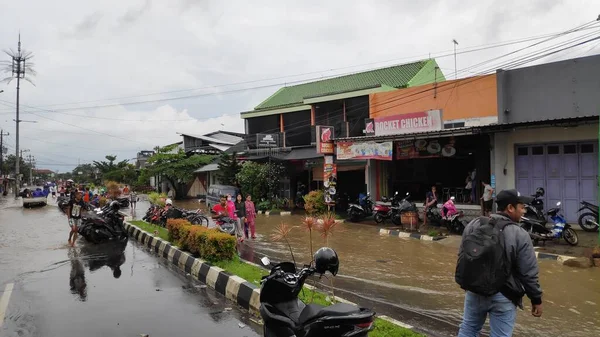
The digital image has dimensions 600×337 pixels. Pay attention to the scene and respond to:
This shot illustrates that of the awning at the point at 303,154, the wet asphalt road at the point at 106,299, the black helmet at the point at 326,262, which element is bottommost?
the wet asphalt road at the point at 106,299

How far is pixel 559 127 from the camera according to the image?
13188mm

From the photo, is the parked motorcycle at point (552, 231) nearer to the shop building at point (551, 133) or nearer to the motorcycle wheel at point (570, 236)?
the motorcycle wheel at point (570, 236)

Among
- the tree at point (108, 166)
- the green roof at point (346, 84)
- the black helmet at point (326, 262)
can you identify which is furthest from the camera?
the tree at point (108, 166)

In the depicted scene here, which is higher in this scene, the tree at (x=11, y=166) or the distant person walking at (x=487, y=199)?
the tree at (x=11, y=166)

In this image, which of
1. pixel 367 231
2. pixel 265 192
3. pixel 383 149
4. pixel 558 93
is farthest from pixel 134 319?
pixel 265 192

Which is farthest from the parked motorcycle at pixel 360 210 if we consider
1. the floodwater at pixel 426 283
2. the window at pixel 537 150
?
the window at pixel 537 150

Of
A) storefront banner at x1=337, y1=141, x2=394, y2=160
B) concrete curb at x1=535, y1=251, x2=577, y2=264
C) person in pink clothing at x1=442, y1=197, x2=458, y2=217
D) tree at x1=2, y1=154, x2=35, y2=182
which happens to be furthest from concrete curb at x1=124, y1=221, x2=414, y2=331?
tree at x1=2, y1=154, x2=35, y2=182

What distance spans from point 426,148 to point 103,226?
1197 centimetres

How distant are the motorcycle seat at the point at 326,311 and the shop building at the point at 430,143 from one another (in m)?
11.8

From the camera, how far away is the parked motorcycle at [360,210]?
17.7 m

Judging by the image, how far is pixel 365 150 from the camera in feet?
57.0

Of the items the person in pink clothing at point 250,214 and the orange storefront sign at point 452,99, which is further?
the orange storefront sign at point 452,99

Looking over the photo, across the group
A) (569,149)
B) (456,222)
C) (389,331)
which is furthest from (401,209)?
(389,331)

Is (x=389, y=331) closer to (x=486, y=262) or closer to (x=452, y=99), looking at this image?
(x=486, y=262)
